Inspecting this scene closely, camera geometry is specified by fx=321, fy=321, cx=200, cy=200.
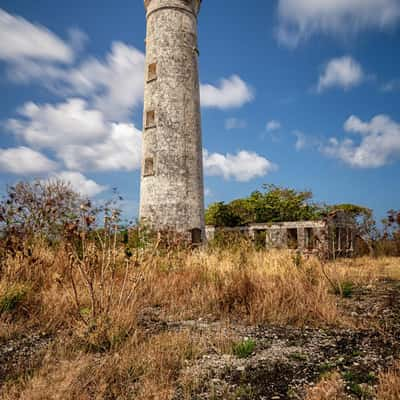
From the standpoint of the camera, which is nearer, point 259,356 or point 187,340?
point 259,356

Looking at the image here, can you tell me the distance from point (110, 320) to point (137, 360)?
789mm

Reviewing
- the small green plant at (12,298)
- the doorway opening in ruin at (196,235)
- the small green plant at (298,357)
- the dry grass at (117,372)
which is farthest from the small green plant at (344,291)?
the doorway opening in ruin at (196,235)

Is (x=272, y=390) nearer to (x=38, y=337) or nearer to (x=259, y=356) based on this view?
(x=259, y=356)

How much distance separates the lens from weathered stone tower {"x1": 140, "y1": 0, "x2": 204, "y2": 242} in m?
11.3

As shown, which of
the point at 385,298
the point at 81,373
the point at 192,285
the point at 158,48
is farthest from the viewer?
the point at 158,48

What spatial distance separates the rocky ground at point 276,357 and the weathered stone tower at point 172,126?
7.35m

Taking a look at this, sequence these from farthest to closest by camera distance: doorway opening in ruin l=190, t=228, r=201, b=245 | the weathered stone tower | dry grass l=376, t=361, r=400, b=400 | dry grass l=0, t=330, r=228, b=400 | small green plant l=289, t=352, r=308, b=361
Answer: doorway opening in ruin l=190, t=228, r=201, b=245, the weathered stone tower, small green plant l=289, t=352, r=308, b=361, dry grass l=0, t=330, r=228, b=400, dry grass l=376, t=361, r=400, b=400

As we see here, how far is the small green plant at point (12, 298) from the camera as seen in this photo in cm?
398

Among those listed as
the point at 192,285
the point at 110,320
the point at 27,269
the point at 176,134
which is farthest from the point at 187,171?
the point at 110,320

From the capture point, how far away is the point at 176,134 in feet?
38.0

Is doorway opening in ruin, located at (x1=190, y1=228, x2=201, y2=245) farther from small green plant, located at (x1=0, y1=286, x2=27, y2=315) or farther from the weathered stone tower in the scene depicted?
small green plant, located at (x1=0, y1=286, x2=27, y2=315)

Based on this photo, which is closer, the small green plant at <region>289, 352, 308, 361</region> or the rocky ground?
the rocky ground

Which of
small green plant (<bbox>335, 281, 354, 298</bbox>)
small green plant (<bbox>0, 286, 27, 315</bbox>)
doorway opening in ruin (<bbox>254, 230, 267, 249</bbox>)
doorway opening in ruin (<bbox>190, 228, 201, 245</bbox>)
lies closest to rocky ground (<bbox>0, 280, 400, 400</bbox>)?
small green plant (<bbox>0, 286, 27, 315</bbox>)

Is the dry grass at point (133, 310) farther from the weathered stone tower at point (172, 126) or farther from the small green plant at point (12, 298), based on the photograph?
the weathered stone tower at point (172, 126)
